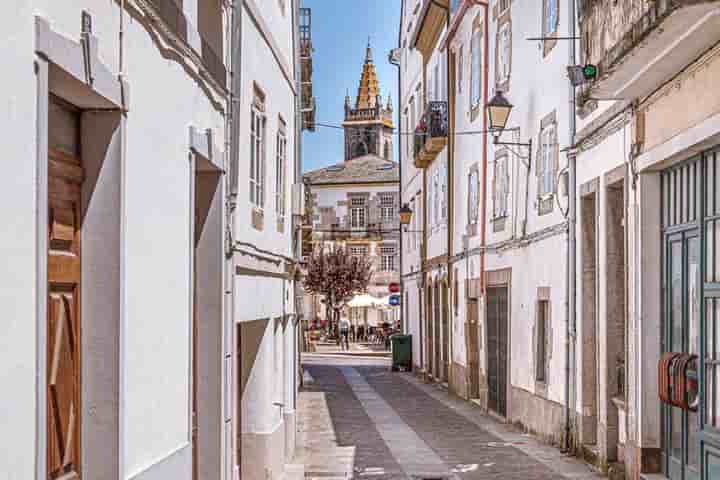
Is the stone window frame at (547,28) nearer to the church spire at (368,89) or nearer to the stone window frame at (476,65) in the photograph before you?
the stone window frame at (476,65)

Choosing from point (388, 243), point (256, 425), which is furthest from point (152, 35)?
point (388, 243)

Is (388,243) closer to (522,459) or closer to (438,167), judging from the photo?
(438,167)

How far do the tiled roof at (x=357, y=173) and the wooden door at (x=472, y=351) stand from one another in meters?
49.9

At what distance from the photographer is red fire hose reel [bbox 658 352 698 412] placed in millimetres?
10586

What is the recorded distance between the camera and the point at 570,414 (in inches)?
612

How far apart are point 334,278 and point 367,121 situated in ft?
143

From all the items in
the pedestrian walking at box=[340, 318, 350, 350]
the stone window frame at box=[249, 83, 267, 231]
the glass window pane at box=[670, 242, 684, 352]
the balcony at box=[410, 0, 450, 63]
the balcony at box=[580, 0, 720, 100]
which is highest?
the balcony at box=[410, 0, 450, 63]

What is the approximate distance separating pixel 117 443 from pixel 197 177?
396cm

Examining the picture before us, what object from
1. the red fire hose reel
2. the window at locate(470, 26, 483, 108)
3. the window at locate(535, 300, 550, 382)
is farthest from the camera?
the window at locate(470, 26, 483, 108)

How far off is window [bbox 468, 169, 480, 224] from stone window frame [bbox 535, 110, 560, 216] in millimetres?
5845

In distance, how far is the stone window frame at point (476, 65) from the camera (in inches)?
931

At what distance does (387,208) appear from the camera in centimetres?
7619

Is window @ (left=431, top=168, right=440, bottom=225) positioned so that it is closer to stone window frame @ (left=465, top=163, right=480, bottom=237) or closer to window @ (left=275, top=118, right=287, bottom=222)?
stone window frame @ (left=465, top=163, right=480, bottom=237)

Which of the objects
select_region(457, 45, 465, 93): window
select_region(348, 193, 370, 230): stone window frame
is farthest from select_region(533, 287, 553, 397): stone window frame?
select_region(348, 193, 370, 230): stone window frame
